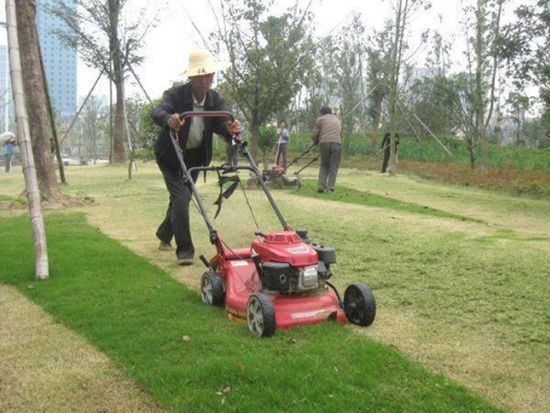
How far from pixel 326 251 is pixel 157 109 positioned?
2.18 meters

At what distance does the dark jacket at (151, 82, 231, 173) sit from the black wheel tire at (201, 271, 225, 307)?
146 centimetres

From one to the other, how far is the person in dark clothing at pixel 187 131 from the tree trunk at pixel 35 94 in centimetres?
498

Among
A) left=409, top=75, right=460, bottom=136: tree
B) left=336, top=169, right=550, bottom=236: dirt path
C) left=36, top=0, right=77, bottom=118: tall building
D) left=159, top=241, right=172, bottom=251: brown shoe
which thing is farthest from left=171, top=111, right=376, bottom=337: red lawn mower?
left=409, top=75, right=460, bottom=136: tree

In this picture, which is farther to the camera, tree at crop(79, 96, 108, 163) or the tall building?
tree at crop(79, 96, 108, 163)

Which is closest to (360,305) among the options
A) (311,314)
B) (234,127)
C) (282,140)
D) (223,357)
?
(311,314)

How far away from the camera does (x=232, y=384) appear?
9.64 feet

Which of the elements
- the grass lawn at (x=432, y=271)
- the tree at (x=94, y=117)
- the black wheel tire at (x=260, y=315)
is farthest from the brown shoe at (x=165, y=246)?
the tree at (x=94, y=117)

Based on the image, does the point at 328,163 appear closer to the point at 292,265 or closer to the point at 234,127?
the point at 234,127

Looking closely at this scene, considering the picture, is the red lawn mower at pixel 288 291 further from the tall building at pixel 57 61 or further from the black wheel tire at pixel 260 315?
the tall building at pixel 57 61

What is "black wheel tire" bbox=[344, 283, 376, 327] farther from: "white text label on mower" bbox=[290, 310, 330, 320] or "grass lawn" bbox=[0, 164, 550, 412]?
"white text label on mower" bbox=[290, 310, 330, 320]

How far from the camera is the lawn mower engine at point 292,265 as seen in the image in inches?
144

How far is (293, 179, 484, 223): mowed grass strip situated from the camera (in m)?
9.00

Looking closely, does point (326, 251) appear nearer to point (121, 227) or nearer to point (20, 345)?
point (20, 345)

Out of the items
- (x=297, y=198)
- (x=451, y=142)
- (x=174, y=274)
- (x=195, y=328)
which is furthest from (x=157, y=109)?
(x=451, y=142)
